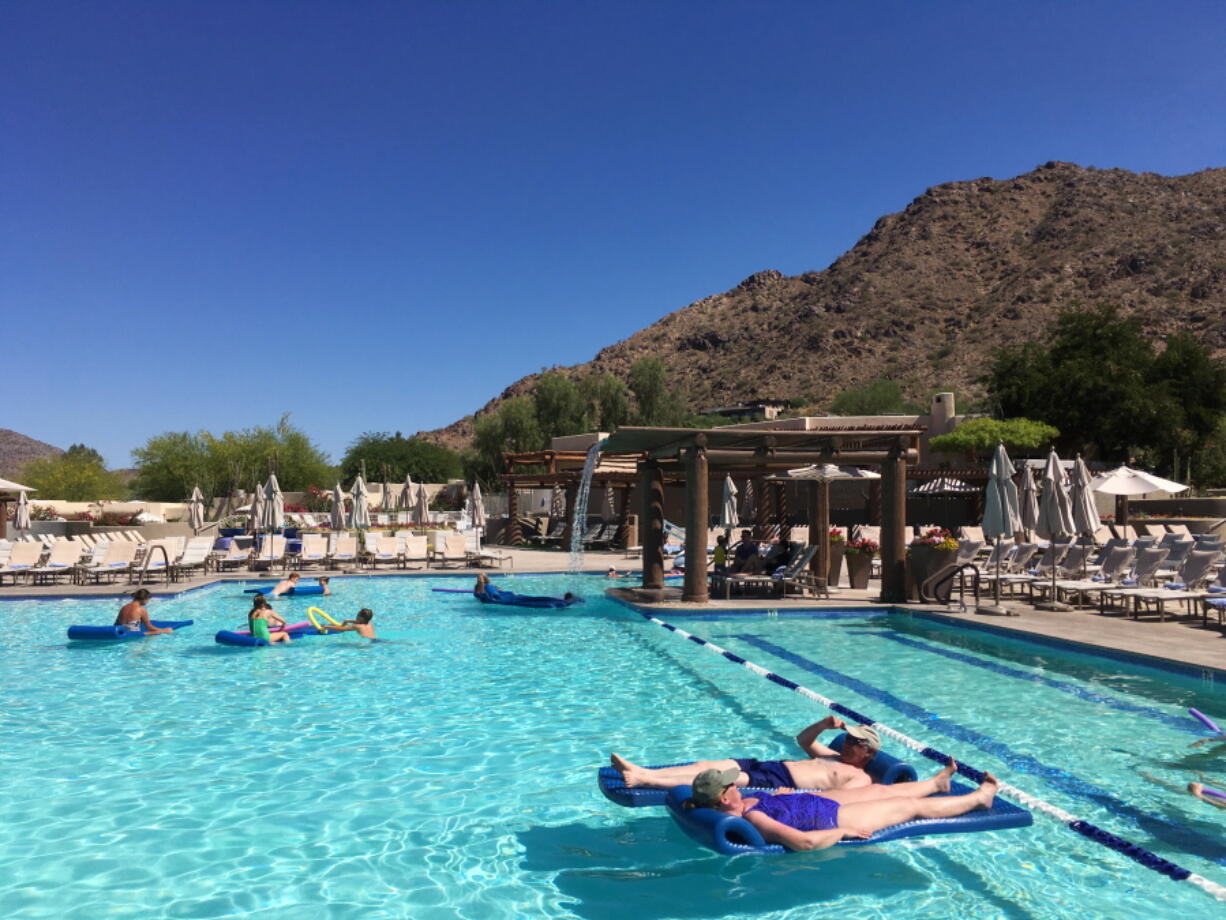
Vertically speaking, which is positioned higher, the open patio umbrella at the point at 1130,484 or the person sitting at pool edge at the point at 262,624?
the open patio umbrella at the point at 1130,484

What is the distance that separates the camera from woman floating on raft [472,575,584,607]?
44.9 feet

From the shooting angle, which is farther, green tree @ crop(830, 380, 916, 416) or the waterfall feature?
green tree @ crop(830, 380, 916, 416)

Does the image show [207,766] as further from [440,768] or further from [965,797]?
[965,797]

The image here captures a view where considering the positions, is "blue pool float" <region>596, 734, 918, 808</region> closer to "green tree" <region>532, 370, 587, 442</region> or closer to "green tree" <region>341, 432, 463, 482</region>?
"green tree" <region>532, 370, 587, 442</region>

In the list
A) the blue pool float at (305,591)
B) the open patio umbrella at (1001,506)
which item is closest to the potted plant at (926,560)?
the open patio umbrella at (1001,506)

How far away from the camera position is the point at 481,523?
27.5 metres

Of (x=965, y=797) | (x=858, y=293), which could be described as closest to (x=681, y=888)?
(x=965, y=797)

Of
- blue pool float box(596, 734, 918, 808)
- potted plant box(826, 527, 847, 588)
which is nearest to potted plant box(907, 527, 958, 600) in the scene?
potted plant box(826, 527, 847, 588)

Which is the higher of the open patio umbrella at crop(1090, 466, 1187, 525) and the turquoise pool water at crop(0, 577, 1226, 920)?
the open patio umbrella at crop(1090, 466, 1187, 525)

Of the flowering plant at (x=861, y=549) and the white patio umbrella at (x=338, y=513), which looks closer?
the flowering plant at (x=861, y=549)

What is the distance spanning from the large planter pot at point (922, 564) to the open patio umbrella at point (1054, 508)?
4.00 feet

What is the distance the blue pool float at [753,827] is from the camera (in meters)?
4.13

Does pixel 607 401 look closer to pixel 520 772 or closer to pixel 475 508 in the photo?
pixel 475 508

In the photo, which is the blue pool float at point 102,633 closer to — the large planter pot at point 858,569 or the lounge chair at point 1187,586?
the large planter pot at point 858,569
